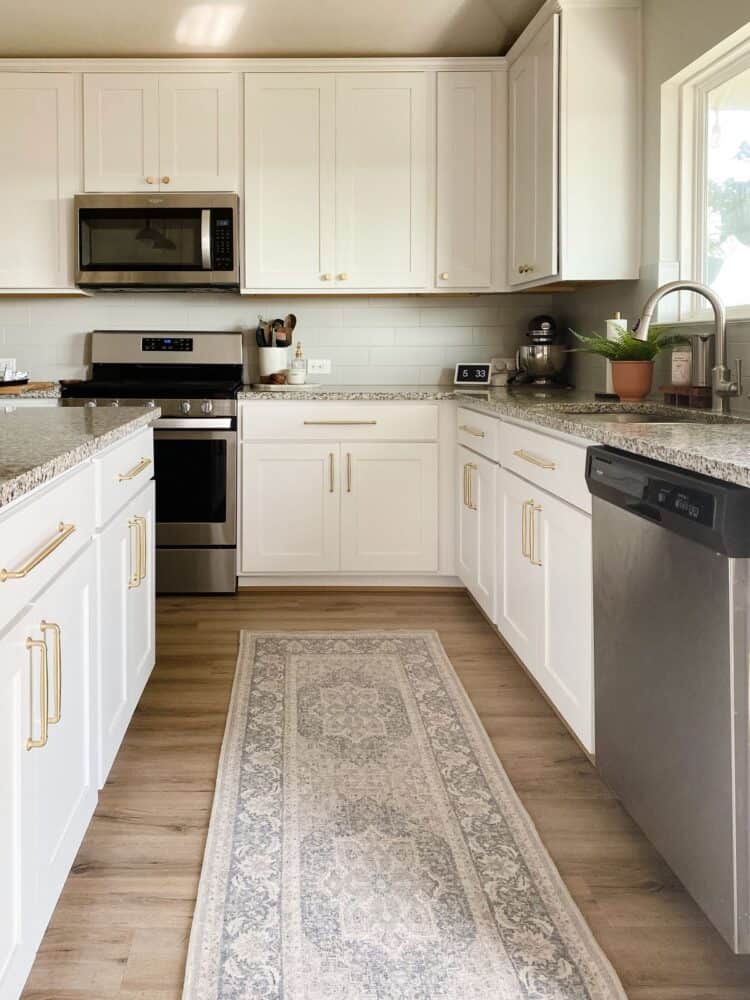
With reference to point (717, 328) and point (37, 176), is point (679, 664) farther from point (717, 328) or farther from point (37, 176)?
point (37, 176)

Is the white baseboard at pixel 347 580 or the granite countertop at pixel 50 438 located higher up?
the granite countertop at pixel 50 438

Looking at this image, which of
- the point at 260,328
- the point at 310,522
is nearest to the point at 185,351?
the point at 260,328

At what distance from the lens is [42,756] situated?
1.54 metres

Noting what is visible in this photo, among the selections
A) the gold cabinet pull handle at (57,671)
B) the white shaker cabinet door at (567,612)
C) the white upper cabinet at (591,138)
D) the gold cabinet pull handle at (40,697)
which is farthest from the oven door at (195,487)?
the gold cabinet pull handle at (40,697)

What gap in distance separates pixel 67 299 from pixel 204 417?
111 cm

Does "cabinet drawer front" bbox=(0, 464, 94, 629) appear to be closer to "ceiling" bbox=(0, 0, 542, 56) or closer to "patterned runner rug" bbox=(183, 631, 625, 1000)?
"patterned runner rug" bbox=(183, 631, 625, 1000)

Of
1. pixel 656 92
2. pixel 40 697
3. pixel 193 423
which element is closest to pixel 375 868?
pixel 40 697

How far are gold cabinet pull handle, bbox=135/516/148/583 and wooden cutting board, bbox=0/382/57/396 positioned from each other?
170cm

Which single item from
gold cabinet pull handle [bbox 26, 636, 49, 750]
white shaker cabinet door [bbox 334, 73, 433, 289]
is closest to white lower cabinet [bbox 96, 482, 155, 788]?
gold cabinet pull handle [bbox 26, 636, 49, 750]

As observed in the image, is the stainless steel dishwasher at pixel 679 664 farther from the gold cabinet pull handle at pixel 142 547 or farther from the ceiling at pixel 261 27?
the ceiling at pixel 261 27

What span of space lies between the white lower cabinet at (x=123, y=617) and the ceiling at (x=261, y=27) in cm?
215

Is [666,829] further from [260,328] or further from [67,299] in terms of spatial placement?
[67,299]

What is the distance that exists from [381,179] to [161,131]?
0.99 metres

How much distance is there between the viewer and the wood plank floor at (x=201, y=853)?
162 cm
